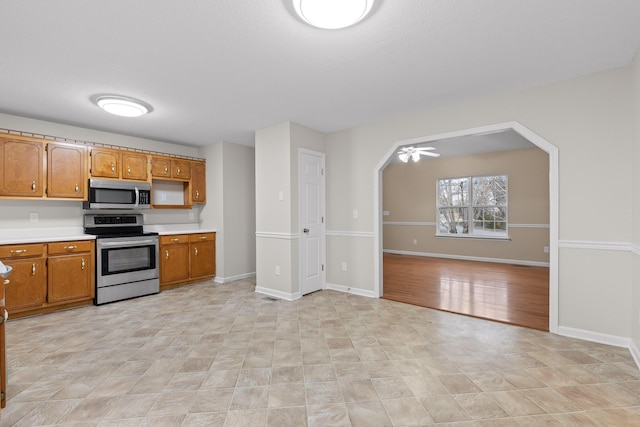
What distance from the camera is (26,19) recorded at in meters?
1.97

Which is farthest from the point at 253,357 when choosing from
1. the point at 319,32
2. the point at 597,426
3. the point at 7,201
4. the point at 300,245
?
the point at 7,201

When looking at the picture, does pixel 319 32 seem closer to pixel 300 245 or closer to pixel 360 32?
pixel 360 32

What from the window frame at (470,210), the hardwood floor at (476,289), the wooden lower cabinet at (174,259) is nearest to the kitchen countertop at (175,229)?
the wooden lower cabinet at (174,259)

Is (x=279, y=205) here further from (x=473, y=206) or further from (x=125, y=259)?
(x=473, y=206)

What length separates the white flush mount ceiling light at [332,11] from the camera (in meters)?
1.75

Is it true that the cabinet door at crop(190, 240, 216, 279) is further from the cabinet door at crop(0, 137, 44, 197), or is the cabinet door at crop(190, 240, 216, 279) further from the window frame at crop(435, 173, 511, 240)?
the window frame at crop(435, 173, 511, 240)

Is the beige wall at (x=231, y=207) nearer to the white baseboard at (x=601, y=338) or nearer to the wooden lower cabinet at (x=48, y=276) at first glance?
the wooden lower cabinet at (x=48, y=276)

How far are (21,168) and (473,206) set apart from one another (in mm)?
8159

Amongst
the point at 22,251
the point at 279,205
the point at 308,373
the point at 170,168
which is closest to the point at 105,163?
the point at 170,168

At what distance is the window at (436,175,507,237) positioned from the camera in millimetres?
6934

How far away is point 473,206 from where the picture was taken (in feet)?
23.9

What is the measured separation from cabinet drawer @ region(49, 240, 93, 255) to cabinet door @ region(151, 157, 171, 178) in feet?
4.67

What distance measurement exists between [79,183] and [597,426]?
5610mm

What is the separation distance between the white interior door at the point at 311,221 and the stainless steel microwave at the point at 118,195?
8.09ft
